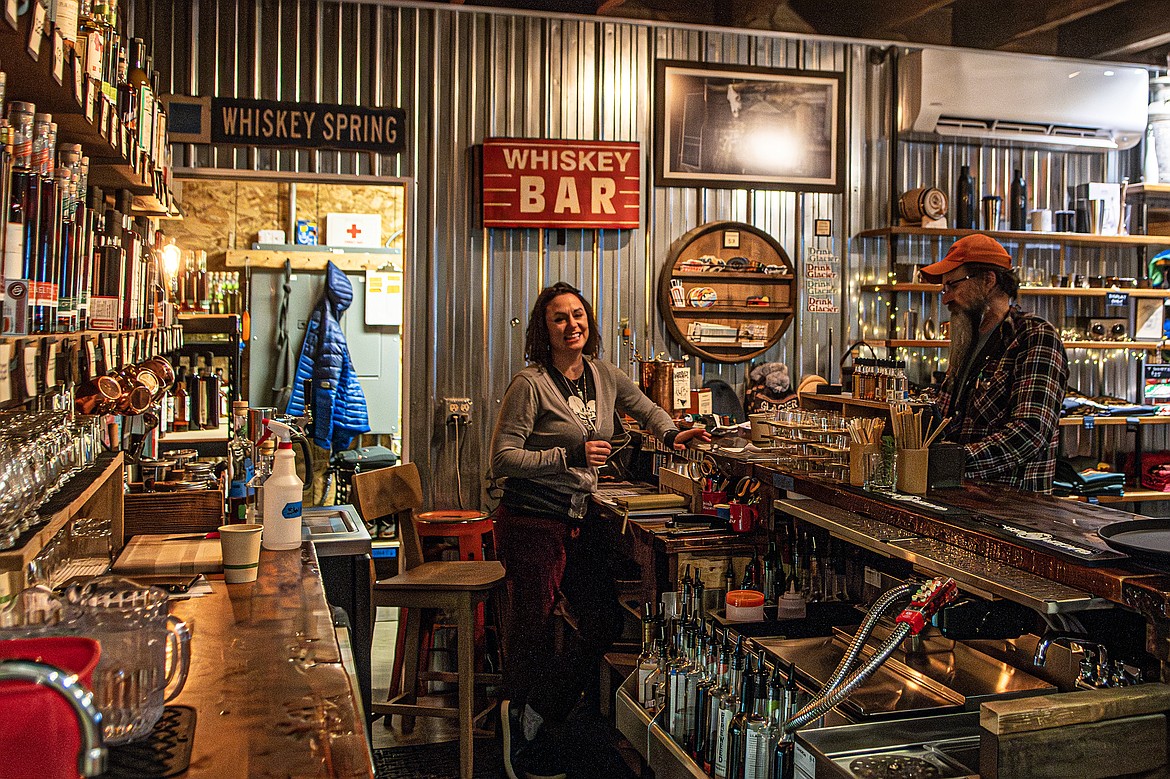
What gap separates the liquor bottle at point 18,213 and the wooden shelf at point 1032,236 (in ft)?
17.5

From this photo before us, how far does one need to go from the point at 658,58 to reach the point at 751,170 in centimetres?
88

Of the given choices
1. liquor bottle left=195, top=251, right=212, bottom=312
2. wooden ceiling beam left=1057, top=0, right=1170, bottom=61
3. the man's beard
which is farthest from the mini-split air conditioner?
liquor bottle left=195, top=251, right=212, bottom=312

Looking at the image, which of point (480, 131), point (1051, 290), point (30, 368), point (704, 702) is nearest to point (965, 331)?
point (704, 702)

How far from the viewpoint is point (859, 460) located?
3.10m

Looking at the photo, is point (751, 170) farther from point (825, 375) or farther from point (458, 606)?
point (458, 606)

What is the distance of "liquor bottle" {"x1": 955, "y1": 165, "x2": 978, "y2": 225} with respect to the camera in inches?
259

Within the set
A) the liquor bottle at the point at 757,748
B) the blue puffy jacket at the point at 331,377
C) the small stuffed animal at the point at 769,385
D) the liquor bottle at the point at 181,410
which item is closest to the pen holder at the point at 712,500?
the liquor bottle at the point at 757,748

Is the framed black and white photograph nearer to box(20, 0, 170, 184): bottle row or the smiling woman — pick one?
the smiling woman

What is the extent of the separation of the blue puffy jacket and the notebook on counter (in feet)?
15.5

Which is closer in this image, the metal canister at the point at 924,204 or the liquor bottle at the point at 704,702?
the liquor bottle at the point at 704,702

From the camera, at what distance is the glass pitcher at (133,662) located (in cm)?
141

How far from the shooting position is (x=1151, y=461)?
21.9 ft

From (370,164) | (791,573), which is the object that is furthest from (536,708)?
(370,164)

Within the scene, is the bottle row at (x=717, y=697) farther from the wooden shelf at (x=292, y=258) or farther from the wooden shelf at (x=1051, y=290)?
the wooden shelf at (x=292, y=258)
